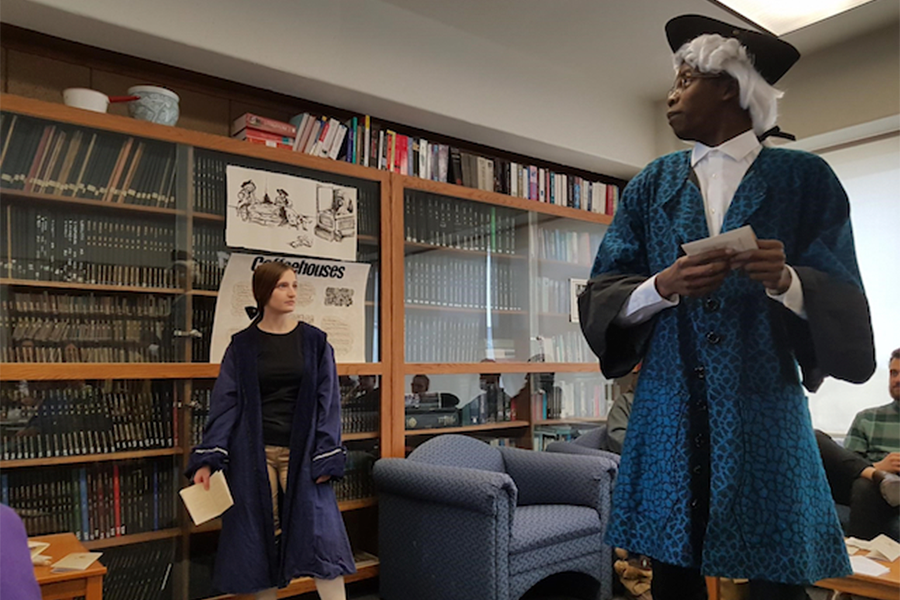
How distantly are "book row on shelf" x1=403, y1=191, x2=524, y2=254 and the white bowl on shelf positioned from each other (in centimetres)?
144

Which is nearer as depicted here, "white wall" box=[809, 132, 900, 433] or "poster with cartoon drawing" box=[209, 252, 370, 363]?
"poster with cartoon drawing" box=[209, 252, 370, 363]

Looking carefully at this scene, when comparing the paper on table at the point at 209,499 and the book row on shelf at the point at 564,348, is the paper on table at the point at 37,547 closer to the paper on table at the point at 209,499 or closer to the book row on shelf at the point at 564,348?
the paper on table at the point at 209,499

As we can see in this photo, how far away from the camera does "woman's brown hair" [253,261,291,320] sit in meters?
2.62

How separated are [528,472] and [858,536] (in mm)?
1460

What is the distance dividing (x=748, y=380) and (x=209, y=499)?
1.97m

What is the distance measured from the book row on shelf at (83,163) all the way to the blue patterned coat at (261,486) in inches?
31.4

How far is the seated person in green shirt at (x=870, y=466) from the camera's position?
3.03 metres

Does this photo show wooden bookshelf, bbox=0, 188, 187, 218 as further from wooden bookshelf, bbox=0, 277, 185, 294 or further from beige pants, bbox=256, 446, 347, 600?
beige pants, bbox=256, 446, 347, 600

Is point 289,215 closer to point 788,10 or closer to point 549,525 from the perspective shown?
point 549,525

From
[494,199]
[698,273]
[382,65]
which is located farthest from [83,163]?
[698,273]

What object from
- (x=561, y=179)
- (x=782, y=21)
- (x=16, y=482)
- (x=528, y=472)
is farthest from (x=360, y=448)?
(x=782, y=21)

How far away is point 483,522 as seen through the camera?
2723mm

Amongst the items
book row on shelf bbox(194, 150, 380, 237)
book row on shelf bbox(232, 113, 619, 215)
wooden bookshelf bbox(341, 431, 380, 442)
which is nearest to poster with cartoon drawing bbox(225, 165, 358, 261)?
book row on shelf bbox(194, 150, 380, 237)

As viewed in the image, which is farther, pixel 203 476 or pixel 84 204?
pixel 84 204
